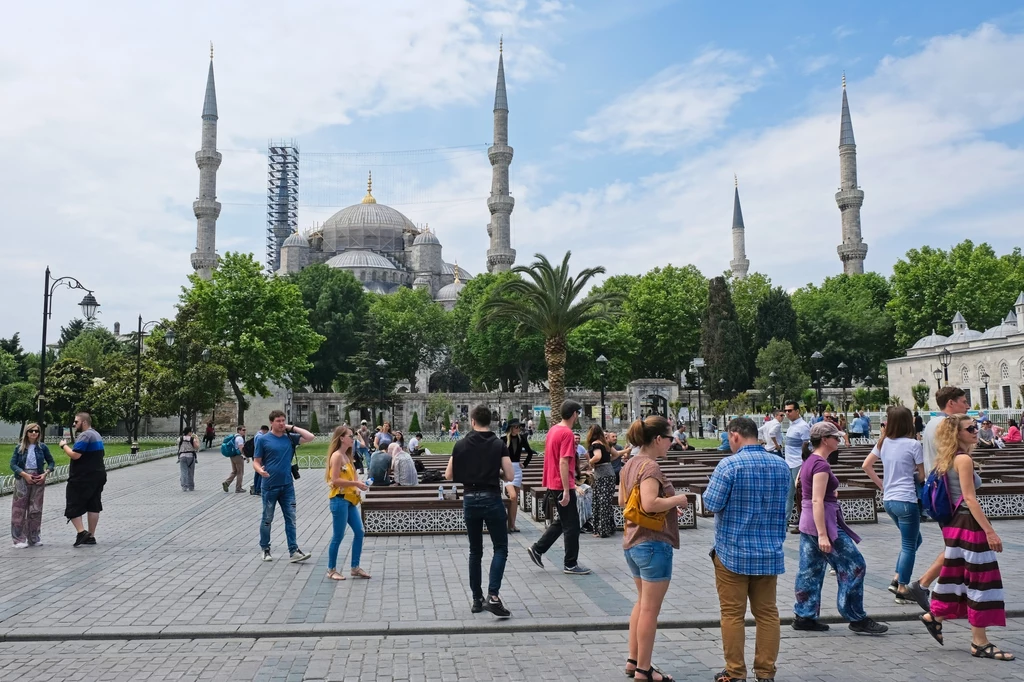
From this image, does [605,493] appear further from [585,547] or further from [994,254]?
[994,254]

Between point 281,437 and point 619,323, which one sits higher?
point 619,323

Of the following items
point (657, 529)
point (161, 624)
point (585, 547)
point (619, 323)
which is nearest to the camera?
point (657, 529)

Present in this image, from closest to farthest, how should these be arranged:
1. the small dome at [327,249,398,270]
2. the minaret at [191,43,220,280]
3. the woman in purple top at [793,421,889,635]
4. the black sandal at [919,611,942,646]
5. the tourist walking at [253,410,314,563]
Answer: the black sandal at [919,611,942,646] < the woman in purple top at [793,421,889,635] < the tourist walking at [253,410,314,563] < the minaret at [191,43,220,280] < the small dome at [327,249,398,270]

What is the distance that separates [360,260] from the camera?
89.6 meters

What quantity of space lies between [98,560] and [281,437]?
2451 mm

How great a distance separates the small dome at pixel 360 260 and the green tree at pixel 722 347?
46.7 meters

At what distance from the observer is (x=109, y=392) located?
3456 cm

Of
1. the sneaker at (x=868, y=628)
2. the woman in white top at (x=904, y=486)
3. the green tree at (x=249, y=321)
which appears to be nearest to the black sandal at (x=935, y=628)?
the sneaker at (x=868, y=628)

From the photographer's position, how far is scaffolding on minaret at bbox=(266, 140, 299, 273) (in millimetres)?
103312

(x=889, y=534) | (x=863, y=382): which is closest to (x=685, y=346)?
(x=863, y=382)

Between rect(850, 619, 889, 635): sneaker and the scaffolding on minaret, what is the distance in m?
103

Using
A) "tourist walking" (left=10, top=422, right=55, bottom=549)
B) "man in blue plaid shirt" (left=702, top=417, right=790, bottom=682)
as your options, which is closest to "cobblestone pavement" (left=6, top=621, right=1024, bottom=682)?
"man in blue plaid shirt" (left=702, top=417, right=790, bottom=682)

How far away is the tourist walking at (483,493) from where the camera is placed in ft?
20.4

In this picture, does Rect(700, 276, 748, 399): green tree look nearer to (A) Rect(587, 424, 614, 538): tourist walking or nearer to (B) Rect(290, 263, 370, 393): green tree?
(B) Rect(290, 263, 370, 393): green tree
